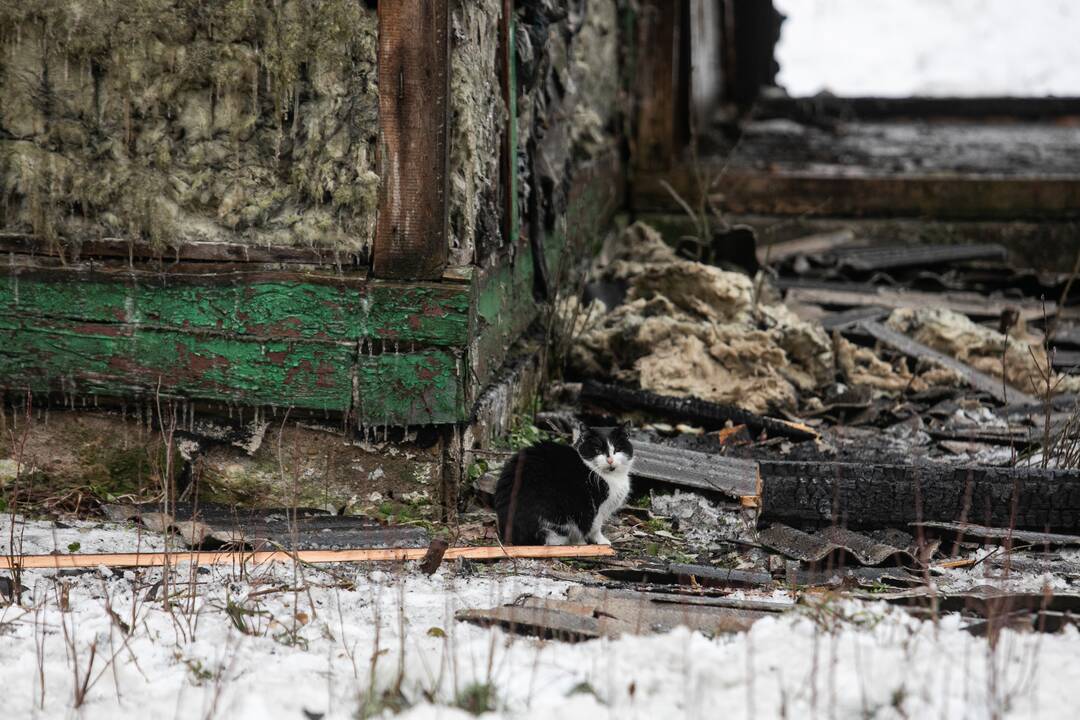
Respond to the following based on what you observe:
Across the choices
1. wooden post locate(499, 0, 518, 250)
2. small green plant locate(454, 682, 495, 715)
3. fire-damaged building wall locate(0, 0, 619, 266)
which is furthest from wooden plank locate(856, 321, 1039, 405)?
small green plant locate(454, 682, 495, 715)

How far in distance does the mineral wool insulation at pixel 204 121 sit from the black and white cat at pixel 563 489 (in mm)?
869

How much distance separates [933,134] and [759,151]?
8.32ft

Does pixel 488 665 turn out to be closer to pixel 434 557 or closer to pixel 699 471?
pixel 434 557

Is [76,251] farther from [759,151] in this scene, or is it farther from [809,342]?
[759,151]

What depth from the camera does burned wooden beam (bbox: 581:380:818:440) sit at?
19.4 ft

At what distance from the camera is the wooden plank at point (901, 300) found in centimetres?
809

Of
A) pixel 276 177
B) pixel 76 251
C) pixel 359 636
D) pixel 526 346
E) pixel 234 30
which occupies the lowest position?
pixel 359 636

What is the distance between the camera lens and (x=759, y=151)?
36.9ft

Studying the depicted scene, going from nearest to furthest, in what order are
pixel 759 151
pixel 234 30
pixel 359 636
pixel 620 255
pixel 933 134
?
pixel 359 636
pixel 234 30
pixel 620 255
pixel 759 151
pixel 933 134

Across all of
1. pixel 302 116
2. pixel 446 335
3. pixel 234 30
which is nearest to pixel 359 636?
pixel 446 335

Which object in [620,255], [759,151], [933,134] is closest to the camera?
[620,255]

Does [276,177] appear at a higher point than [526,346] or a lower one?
higher

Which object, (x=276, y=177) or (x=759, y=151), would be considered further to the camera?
(x=759, y=151)

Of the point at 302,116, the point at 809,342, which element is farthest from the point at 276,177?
the point at 809,342
